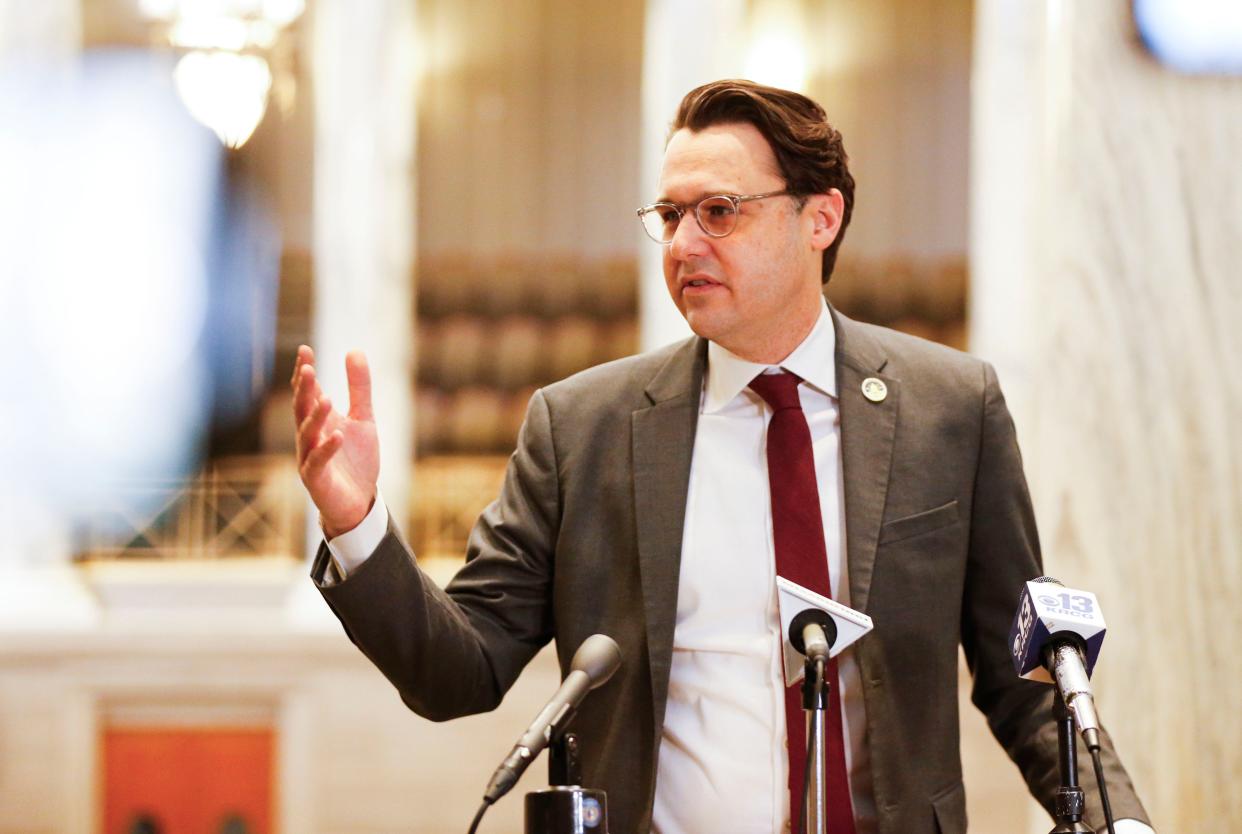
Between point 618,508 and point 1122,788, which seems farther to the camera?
point 618,508

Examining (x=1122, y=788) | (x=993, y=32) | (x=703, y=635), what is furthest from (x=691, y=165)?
(x=993, y=32)

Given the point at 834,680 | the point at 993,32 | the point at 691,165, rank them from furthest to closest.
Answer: the point at 993,32 → the point at 691,165 → the point at 834,680

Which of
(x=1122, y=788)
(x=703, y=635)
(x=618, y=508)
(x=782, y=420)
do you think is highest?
(x=782, y=420)

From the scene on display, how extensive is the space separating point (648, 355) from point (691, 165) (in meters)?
0.36

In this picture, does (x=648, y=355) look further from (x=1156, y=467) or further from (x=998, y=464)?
(x=1156, y=467)

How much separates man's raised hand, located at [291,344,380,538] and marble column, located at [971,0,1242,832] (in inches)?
82.1

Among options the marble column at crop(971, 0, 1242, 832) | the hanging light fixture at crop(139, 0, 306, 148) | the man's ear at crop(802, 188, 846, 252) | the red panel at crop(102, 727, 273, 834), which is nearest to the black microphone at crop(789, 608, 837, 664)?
the man's ear at crop(802, 188, 846, 252)

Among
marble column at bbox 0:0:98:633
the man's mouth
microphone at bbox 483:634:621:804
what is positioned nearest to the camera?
microphone at bbox 483:634:621:804

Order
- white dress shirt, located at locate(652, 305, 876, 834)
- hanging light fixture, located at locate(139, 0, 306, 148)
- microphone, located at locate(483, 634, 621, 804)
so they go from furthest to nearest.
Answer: hanging light fixture, located at locate(139, 0, 306, 148), white dress shirt, located at locate(652, 305, 876, 834), microphone, located at locate(483, 634, 621, 804)

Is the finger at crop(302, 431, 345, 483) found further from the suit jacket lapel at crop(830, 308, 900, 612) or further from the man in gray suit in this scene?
the suit jacket lapel at crop(830, 308, 900, 612)

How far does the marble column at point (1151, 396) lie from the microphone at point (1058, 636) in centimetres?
189

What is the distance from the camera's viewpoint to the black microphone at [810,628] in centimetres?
162

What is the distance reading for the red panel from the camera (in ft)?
15.4

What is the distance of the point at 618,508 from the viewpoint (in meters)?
2.13
